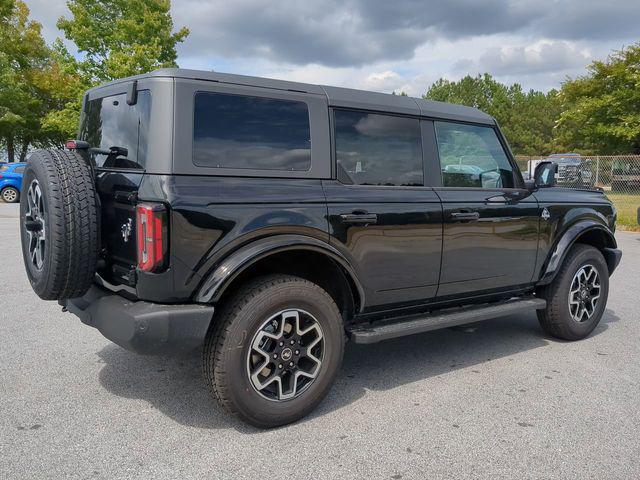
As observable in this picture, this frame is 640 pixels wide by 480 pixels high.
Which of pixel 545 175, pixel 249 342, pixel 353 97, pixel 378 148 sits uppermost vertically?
pixel 353 97

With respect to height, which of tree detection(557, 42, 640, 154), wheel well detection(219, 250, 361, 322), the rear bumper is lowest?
the rear bumper

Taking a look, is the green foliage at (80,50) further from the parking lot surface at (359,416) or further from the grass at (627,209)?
the parking lot surface at (359,416)

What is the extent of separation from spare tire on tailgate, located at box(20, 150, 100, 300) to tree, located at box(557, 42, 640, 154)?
2922cm

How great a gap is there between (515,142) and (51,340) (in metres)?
60.5

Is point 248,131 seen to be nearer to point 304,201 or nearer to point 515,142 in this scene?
point 304,201

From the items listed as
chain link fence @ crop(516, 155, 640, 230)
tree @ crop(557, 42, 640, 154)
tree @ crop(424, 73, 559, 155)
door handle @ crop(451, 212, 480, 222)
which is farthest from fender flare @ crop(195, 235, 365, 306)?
tree @ crop(424, 73, 559, 155)

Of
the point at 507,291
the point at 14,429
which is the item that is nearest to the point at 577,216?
the point at 507,291

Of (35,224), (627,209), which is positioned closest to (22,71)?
(627,209)

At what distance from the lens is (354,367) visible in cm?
421

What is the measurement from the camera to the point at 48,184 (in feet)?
9.78

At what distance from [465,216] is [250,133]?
1.72m

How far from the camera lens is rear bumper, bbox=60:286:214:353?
283 centimetres

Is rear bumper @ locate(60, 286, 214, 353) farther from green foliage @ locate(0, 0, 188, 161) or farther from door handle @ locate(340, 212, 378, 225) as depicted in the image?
green foliage @ locate(0, 0, 188, 161)

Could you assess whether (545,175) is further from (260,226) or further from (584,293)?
(260,226)
